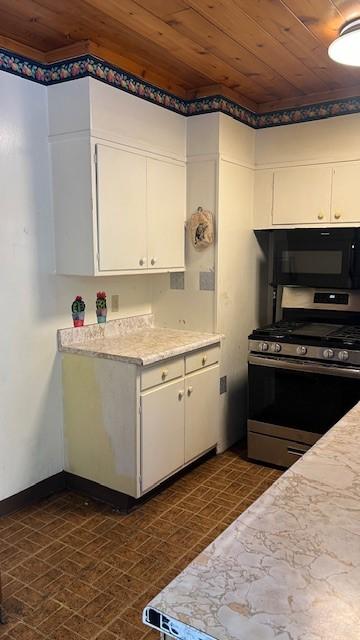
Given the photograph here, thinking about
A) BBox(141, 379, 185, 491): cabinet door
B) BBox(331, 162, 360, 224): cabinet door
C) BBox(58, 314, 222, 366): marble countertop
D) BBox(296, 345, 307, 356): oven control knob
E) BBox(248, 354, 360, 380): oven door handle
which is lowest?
BBox(141, 379, 185, 491): cabinet door

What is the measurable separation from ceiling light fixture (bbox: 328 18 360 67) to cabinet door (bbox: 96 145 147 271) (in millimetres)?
1167

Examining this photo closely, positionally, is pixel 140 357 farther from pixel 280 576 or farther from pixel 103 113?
pixel 280 576

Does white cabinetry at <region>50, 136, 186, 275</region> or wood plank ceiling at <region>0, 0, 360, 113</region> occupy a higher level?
wood plank ceiling at <region>0, 0, 360, 113</region>

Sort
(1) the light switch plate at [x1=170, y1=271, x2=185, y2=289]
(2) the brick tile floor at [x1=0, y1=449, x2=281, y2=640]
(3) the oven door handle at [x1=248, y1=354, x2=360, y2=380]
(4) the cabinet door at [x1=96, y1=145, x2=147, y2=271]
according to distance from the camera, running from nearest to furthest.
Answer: (2) the brick tile floor at [x1=0, y1=449, x2=281, y2=640] < (4) the cabinet door at [x1=96, y1=145, x2=147, y2=271] < (3) the oven door handle at [x1=248, y1=354, x2=360, y2=380] < (1) the light switch plate at [x1=170, y1=271, x2=185, y2=289]

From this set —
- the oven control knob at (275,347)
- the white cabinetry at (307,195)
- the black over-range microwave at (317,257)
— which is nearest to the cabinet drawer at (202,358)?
the oven control knob at (275,347)

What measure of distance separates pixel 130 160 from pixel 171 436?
63.9 inches

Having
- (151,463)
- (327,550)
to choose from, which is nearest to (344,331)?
(151,463)

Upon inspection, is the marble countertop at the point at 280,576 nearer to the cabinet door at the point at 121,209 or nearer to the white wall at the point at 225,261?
the cabinet door at the point at 121,209

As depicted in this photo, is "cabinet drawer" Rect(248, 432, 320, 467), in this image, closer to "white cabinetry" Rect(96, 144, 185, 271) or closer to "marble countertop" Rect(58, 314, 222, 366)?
"marble countertop" Rect(58, 314, 222, 366)

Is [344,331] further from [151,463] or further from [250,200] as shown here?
[151,463]

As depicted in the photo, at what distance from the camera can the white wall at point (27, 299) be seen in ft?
8.20

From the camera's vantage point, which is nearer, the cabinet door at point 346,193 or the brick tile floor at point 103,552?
the brick tile floor at point 103,552

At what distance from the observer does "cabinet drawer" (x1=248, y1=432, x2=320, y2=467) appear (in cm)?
310

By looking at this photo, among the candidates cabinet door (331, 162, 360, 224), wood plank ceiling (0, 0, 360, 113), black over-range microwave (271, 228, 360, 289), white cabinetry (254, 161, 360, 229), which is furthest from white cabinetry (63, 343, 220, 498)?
wood plank ceiling (0, 0, 360, 113)
